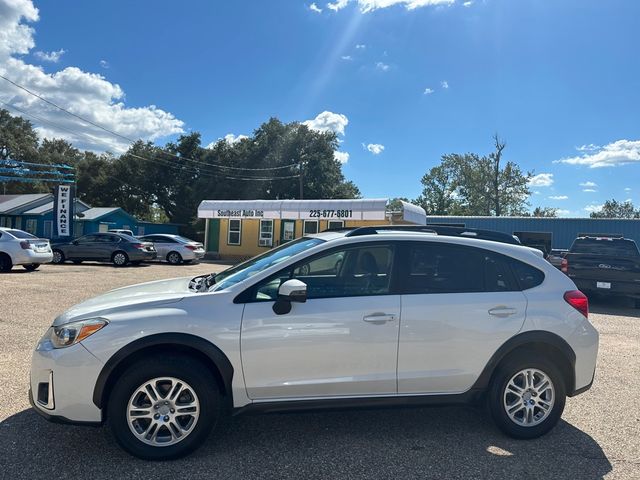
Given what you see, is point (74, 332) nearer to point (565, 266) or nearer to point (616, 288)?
point (565, 266)

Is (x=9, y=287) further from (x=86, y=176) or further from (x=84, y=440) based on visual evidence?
(x=86, y=176)

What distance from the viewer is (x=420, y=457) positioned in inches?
131

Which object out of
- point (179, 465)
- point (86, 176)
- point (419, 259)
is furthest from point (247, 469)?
point (86, 176)

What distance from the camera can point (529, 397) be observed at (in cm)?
372

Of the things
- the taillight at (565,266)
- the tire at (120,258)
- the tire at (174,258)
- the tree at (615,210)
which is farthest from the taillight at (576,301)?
the tree at (615,210)

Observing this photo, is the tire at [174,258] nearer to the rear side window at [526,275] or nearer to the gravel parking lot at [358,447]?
the gravel parking lot at [358,447]

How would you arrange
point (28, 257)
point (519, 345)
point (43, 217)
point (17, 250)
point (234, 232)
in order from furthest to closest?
point (43, 217), point (234, 232), point (28, 257), point (17, 250), point (519, 345)

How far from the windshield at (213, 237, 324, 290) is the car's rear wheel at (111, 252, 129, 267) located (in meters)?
17.3

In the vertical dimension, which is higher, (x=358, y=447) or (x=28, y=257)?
(x=28, y=257)

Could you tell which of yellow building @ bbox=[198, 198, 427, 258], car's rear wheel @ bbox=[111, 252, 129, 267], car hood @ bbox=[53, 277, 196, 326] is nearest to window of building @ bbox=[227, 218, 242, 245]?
yellow building @ bbox=[198, 198, 427, 258]

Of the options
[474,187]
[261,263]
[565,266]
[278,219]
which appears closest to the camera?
[261,263]

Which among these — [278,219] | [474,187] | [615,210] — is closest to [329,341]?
[278,219]

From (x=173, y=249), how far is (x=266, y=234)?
705 cm

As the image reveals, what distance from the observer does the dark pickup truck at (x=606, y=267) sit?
10664mm
